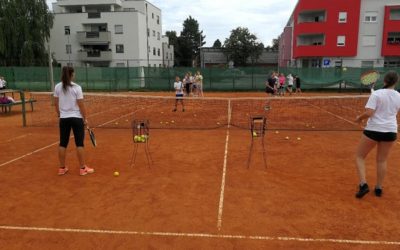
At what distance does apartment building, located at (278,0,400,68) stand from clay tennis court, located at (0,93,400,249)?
32891 millimetres

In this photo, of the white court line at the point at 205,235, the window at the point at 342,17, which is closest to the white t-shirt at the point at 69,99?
the white court line at the point at 205,235

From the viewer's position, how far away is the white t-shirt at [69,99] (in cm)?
610

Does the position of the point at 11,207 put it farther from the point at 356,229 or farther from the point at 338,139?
the point at 338,139

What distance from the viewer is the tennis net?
12680 mm

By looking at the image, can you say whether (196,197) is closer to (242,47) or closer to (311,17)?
(311,17)

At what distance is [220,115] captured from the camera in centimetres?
1573

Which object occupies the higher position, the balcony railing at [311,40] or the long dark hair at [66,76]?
the balcony railing at [311,40]

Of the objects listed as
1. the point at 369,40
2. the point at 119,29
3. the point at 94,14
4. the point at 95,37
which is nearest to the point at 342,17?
the point at 369,40

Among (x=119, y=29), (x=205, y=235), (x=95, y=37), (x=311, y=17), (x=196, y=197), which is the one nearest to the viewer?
(x=205, y=235)

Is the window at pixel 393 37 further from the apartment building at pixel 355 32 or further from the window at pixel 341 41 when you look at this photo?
the window at pixel 341 41

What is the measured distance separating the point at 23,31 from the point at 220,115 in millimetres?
31807

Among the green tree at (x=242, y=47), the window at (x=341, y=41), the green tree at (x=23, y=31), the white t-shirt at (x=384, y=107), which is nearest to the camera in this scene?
the white t-shirt at (x=384, y=107)

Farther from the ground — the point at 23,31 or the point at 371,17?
the point at 371,17

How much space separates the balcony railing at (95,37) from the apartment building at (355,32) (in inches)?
955
